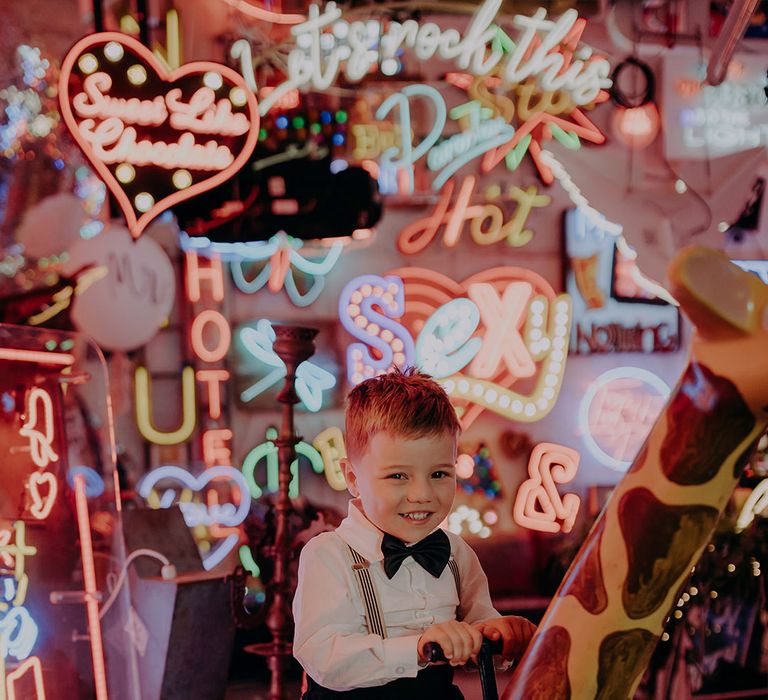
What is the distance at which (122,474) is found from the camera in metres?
5.43

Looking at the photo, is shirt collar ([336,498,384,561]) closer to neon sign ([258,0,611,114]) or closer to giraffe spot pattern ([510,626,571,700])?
giraffe spot pattern ([510,626,571,700])

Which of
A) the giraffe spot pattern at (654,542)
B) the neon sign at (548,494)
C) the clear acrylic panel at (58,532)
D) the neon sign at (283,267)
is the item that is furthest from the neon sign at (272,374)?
the giraffe spot pattern at (654,542)

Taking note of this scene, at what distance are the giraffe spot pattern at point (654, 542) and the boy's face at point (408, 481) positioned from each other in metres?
0.43

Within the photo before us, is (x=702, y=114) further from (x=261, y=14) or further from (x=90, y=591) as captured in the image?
(x=90, y=591)

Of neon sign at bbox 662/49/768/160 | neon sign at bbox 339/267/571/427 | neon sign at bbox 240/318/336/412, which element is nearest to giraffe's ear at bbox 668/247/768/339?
neon sign at bbox 339/267/571/427

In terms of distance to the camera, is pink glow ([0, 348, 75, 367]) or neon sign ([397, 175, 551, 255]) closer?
pink glow ([0, 348, 75, 367])

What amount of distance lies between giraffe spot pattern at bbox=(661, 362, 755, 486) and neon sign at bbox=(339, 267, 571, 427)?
388 cm

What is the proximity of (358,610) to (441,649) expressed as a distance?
0.86 ft

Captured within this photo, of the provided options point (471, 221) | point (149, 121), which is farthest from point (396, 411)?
point (471, 221)

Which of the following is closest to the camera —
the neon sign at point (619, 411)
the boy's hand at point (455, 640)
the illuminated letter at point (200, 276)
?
the boy's hand at point (455, 640)

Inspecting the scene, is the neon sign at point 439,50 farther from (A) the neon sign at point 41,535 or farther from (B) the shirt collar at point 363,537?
(B) the shirt collar at point 363,537

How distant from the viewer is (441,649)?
1.79 m

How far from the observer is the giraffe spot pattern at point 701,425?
1540 mm

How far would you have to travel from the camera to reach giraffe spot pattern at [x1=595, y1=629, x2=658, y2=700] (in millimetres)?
1683
